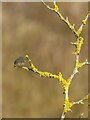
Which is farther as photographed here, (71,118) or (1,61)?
(1,61)

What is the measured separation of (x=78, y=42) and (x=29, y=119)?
2.91ft

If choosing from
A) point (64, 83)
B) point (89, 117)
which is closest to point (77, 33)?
point (64, 83)

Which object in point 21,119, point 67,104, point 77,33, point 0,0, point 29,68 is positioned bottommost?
point 21,119

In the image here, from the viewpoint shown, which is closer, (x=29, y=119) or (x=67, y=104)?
(x=67, y=104)

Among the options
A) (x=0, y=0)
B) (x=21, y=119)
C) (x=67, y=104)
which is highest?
(x=0, y=0)

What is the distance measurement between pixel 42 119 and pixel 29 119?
0.09 meters

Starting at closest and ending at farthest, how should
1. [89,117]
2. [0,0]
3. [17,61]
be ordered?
[17,61] < [89,117] < [0,0]

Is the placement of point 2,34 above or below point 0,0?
below

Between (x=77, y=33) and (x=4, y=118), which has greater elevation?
(x=77, y=33)

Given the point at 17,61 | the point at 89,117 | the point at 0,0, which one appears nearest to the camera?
the point at 17,61

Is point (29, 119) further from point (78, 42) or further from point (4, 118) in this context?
point (78, 42)

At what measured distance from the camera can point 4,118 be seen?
1924mm

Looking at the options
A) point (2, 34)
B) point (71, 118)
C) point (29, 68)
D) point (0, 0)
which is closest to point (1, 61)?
Result: point (2, 34)

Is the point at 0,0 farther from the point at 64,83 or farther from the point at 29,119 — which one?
the point at 64,83
